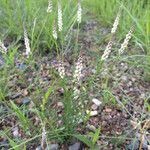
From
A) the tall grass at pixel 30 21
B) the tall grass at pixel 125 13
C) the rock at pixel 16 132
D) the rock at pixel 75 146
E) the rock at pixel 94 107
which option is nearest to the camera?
the rock at pixel 75 146

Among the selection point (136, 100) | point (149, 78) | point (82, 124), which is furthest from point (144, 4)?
point (82, 124)

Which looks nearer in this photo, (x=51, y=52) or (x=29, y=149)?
(x=29, y=149)

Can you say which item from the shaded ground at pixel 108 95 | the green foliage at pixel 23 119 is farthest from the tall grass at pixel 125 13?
the green foliage at pixel 23 119

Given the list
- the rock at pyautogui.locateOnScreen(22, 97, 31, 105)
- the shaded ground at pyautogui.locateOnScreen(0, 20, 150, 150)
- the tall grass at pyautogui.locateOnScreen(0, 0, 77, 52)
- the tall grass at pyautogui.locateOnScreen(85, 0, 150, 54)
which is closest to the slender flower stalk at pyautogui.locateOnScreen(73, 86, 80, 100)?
the shaded ground at pyautogui.locateOnScreen(0, 20, 150, 150)

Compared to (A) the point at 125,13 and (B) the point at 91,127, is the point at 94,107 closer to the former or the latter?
(B) the point at 91,127

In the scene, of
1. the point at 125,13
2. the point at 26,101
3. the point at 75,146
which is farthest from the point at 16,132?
the point at 125,13

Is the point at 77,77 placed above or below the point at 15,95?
above

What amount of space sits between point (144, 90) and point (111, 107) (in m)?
0.31

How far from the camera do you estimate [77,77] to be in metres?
1.69

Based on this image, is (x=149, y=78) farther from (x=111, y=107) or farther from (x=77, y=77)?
(x=77, y=77)

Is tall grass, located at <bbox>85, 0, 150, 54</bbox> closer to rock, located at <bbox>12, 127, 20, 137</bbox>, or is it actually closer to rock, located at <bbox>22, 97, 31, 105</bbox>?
rock, located at <bbox>22, 97, 31, 105</bbox>

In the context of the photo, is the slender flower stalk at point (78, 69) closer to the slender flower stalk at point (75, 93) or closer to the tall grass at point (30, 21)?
the slender flower stalk at point (75, 93)

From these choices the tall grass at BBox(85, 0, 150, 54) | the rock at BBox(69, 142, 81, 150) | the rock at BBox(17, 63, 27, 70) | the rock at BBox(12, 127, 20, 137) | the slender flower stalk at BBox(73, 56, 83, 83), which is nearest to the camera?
the slender flower stalk at BBox(73, 56, 83, 83)

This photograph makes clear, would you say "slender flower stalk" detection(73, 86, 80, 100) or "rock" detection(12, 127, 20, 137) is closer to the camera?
"slender flower stalk" detection(73, 86, 80, 100)
